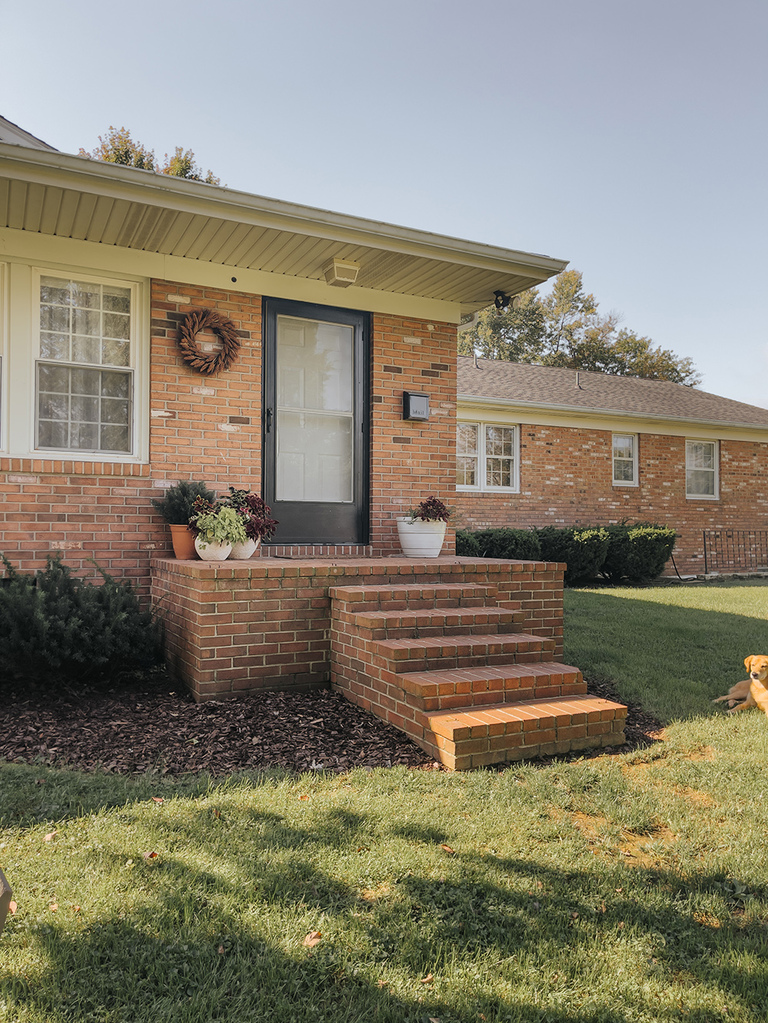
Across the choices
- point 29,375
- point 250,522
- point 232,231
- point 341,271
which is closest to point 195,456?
point 250,522

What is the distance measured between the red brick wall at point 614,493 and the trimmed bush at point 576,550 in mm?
1408

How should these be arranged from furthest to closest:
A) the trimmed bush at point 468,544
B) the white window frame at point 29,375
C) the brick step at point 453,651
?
the trimmed bush at point 468,544 < the white window frame at point 29,375 < the brick step at point 453,651

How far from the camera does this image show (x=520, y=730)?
Result: 3371 millimetres

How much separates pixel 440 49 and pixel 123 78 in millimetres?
8457

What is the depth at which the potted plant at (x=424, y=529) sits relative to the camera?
589cm

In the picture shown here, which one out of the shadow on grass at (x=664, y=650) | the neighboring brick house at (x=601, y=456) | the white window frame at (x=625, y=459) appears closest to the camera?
the shadow on grass at (x=664, y=650)

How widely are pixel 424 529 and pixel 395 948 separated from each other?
4.19 metres

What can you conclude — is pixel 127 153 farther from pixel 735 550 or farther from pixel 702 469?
pixel 735 550

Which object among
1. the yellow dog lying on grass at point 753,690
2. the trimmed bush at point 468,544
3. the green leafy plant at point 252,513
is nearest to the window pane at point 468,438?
the trimmed bush at point 468,544

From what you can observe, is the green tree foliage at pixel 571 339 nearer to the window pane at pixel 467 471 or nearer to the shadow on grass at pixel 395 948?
the window pane at pixel 467 471

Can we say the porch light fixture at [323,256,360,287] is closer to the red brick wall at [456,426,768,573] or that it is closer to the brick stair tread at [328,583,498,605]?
the brick stair tread at [328,583,498,605]

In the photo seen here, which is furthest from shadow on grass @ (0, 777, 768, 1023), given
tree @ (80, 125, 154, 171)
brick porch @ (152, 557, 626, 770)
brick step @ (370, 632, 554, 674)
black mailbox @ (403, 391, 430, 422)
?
tree @ (80, 125, 154, 171)

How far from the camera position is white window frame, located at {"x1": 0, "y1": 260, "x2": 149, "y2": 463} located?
5.12m

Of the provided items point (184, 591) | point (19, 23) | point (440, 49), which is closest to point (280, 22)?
point (440, 49)
